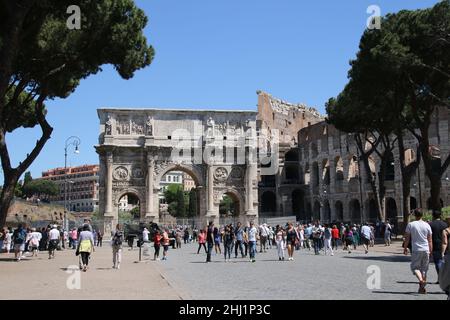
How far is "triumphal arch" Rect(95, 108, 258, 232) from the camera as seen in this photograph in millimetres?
45344

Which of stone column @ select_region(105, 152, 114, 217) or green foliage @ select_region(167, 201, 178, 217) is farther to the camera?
green foliage @ select_region(167, 201, 178, 217)

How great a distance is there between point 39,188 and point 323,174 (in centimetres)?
6860

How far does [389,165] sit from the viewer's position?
50.6 metres

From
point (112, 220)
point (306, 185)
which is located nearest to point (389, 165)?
point (306, 185)

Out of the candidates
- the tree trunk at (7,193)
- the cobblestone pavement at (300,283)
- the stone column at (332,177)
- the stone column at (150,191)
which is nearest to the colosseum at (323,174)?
the stone column at (332,177)

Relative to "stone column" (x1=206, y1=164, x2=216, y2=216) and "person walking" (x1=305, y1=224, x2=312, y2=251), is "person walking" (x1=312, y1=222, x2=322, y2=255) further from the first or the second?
"stone column" (x1=206, y1=164, x2=216, y2=216)

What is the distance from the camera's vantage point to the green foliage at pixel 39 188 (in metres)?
107

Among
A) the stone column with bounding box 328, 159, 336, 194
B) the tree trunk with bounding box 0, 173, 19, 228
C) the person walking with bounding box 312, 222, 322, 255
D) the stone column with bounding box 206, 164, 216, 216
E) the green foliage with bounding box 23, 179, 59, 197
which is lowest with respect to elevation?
the person walking with bounding box 312, 222, 322, 255

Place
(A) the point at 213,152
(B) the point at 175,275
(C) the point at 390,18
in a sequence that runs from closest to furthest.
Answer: (B) the point at 175,275, (C) the point at 390,18, (A) the point at 213,152

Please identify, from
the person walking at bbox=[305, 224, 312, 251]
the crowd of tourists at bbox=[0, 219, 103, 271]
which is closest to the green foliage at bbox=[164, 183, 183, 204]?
the crowd of tourists at bbox=[0, 219, 103, 271]

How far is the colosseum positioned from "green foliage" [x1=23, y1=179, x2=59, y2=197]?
57719mm

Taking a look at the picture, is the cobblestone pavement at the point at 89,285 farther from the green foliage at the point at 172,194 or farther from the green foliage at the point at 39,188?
the green foliage at the point at 39,188
